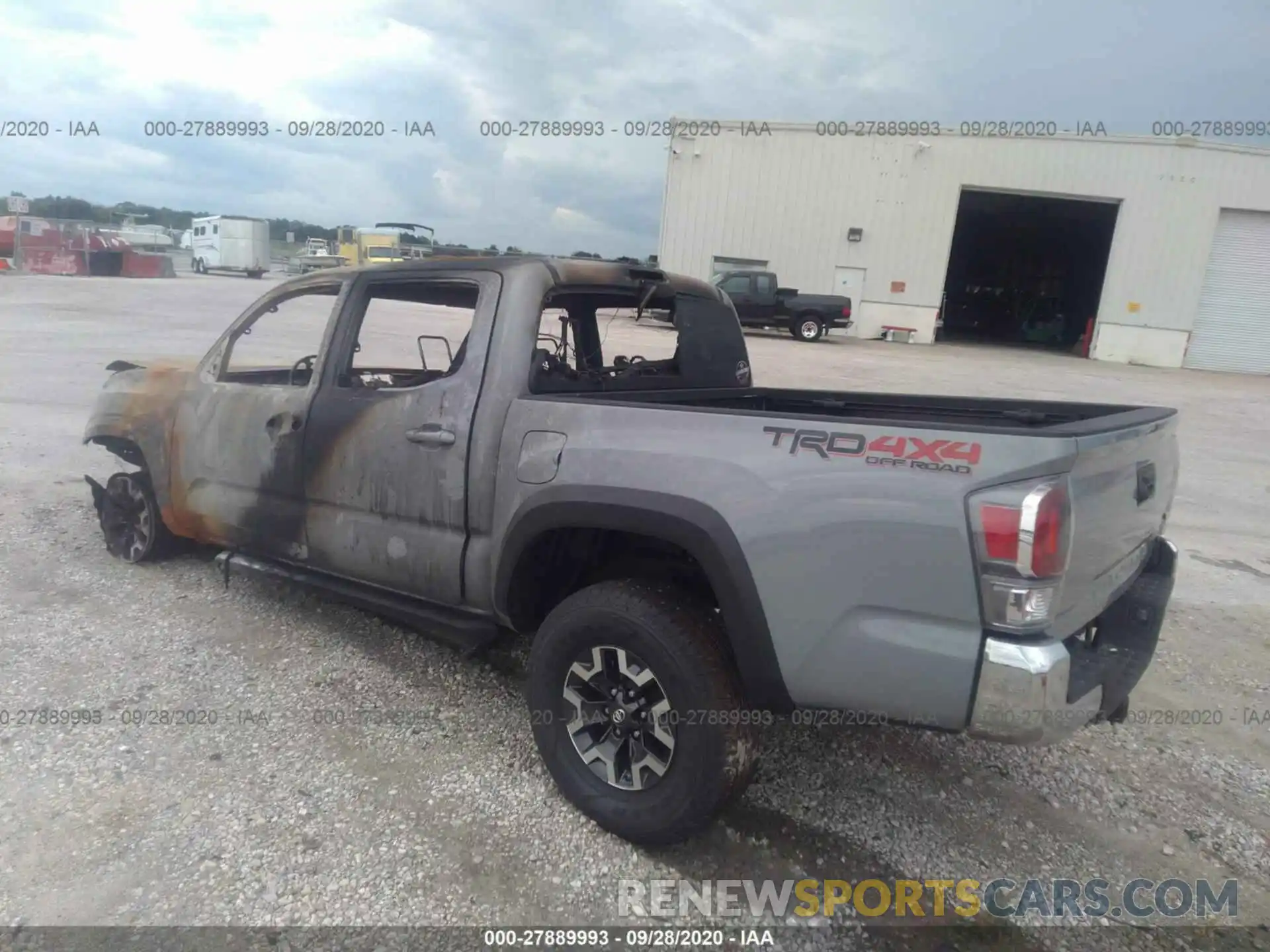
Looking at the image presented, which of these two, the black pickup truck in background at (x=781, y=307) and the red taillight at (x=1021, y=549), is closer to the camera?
the red taillight at (x=1021, y=549)

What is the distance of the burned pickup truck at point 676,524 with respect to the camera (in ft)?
7.25

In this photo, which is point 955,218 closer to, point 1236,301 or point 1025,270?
point 1236,301

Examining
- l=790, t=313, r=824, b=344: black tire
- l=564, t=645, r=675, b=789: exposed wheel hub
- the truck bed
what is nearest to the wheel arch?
l=564, t=645, r=675, b=789: exposed wheel hub

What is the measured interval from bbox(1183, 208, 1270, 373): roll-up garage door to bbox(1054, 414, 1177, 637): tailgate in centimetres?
2884

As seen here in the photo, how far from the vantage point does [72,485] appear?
6.69m

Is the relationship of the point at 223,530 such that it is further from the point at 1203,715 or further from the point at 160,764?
the point at 1203,715

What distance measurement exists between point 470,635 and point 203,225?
48.4m

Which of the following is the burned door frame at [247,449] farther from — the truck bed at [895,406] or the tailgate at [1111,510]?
the tailgate at [1111,510]

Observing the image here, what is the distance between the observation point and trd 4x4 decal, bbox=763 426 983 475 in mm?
2195

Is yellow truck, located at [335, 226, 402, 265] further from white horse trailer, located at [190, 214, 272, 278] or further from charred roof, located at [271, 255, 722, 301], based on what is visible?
charred roof, located at [271, 255, 722, 301]

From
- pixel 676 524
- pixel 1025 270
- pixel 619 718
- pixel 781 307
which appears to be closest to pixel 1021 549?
pixel 676 524

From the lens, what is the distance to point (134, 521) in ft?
16.5

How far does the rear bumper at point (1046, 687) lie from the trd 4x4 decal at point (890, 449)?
0.47m

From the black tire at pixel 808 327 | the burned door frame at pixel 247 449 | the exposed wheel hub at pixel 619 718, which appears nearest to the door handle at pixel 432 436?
the burned door frame at pixel 247 449
